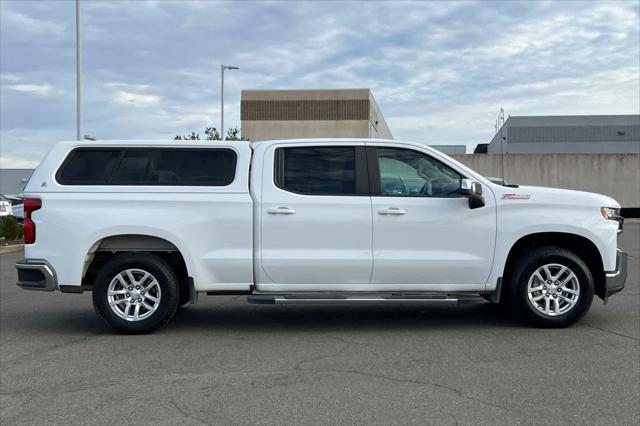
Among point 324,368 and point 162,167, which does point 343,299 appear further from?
point 162,167

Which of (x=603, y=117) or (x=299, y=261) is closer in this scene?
(x=299, y=261)

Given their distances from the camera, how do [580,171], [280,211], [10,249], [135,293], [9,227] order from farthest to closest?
[580,171] → [9,227] → [10,249] → [135,293] → [280,211]

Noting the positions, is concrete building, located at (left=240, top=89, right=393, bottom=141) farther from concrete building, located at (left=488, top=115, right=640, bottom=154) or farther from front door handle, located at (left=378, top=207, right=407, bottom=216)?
front door handle, located at (left=378, top=207, right=407, bottom=216)

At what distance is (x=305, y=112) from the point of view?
206ft

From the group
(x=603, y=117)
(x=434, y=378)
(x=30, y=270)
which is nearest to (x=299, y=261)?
(x=434, y=378)

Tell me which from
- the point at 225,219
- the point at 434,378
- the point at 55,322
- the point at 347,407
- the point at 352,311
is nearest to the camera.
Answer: the point at 347,407

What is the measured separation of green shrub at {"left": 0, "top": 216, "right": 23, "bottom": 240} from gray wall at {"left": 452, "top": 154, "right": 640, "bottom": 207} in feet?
68.9

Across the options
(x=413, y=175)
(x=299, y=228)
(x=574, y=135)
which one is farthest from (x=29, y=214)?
(x=574, y=135)

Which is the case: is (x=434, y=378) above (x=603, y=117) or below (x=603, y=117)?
below

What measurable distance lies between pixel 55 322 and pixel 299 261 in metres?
3.11

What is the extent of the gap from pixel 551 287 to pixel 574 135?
57980mm

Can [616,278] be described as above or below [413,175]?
below

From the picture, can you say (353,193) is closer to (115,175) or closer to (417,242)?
(417,242)

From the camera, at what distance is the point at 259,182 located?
7.12 m
